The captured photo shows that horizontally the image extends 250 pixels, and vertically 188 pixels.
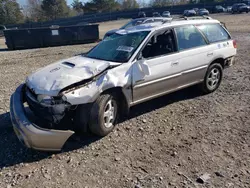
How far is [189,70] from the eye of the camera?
4809mm

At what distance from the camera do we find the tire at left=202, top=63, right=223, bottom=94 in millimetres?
5248

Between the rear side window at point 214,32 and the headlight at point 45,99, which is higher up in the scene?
the rear side window at point 214,32

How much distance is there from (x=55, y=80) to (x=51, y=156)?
42.2 inches

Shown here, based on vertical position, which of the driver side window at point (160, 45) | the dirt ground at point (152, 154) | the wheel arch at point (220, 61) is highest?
the driver side window at point (160, 45)

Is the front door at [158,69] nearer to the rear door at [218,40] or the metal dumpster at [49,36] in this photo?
the rear door at [218,40]

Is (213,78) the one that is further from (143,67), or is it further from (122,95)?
(122,95)

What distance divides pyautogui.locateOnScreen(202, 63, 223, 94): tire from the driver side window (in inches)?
47.7

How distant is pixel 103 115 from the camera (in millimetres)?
3580

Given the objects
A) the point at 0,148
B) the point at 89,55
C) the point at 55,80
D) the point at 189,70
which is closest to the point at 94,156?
the point at 55,80

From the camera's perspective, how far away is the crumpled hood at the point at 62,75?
3275mm

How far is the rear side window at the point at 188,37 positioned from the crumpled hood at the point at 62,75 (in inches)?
67.9

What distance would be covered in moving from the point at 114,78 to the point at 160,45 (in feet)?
4.44

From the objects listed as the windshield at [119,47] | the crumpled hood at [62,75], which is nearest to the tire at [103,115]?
the crumpled hood at [62,75]

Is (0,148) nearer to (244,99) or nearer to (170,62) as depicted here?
(170,62)
